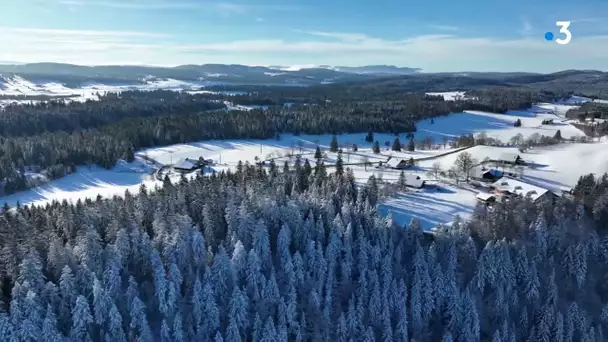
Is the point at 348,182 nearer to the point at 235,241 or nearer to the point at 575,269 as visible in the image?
the point at 235,241

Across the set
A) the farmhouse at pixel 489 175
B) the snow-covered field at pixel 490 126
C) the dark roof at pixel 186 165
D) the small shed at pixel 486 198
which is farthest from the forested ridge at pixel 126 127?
the small shed at pixel 486 198

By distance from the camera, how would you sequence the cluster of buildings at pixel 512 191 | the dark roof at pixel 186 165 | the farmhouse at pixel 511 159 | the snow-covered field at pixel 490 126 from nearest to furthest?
1. the cluster of buildings at pixel 512 191
2. the farmhouse at pixel 511 159
3. the dark roof at pixel 186 165
4. the snow-covered field at pixel 490 126

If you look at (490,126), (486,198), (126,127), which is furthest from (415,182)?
(490,126)

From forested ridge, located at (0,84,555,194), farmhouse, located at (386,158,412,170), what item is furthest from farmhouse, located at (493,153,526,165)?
forested ridge, located at (0,84,555,194)

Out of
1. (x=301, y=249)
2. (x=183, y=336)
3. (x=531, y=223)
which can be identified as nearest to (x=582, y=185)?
(x=531, y=223)

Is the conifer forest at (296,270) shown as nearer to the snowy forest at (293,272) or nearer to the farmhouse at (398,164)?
the snowy forest at (293,272)

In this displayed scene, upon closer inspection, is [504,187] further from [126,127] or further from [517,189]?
[126,127]
